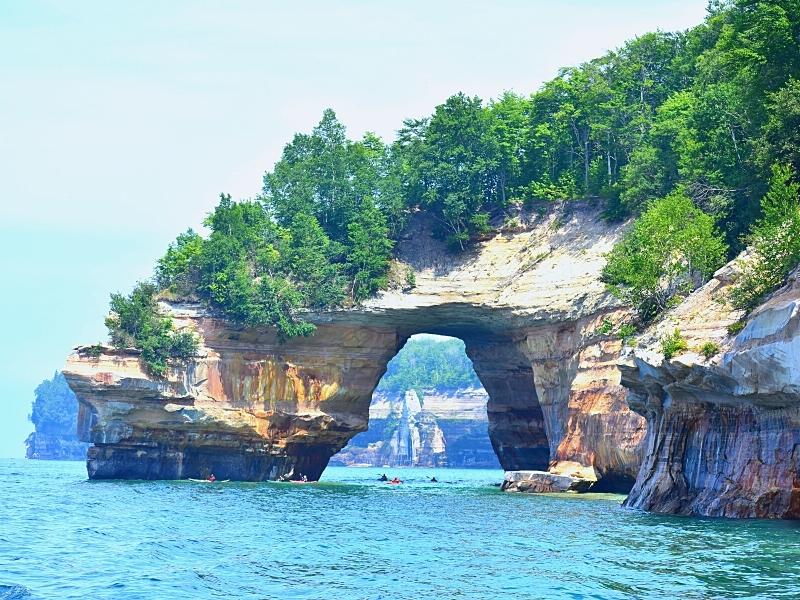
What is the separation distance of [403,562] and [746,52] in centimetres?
2723

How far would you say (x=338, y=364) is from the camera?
6888 cm

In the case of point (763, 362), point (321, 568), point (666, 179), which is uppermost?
point (666, 179)

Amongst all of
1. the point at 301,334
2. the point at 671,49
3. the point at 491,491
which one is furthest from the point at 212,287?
the point at 671,49

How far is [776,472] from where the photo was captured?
3550 centimetres

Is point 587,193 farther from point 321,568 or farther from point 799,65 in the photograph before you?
point 321,568

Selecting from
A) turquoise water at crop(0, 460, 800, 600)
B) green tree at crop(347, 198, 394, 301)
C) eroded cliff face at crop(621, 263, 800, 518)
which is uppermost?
green tree at crop(347, 198, 394, 301)

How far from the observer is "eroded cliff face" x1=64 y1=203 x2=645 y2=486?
61.7 m

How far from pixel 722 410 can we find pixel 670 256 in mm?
11320

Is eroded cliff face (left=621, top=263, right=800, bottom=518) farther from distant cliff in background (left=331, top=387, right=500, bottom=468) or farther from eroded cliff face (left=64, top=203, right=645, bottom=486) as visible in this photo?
distant cliff in background (left=331, top=387, right=500, bottom=468)

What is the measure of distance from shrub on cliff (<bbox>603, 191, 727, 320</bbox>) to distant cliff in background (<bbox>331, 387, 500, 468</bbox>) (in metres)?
109

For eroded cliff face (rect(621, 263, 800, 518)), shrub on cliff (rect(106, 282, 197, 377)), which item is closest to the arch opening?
shrub on cliff (rect(106, 282, 197, 377))

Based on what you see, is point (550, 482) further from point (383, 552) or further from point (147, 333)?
point (383, 552)

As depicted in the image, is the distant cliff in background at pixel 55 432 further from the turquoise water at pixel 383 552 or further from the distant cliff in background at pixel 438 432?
the turquoise water at pixel 383 552

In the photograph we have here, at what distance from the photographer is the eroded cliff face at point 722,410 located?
3375 cm
